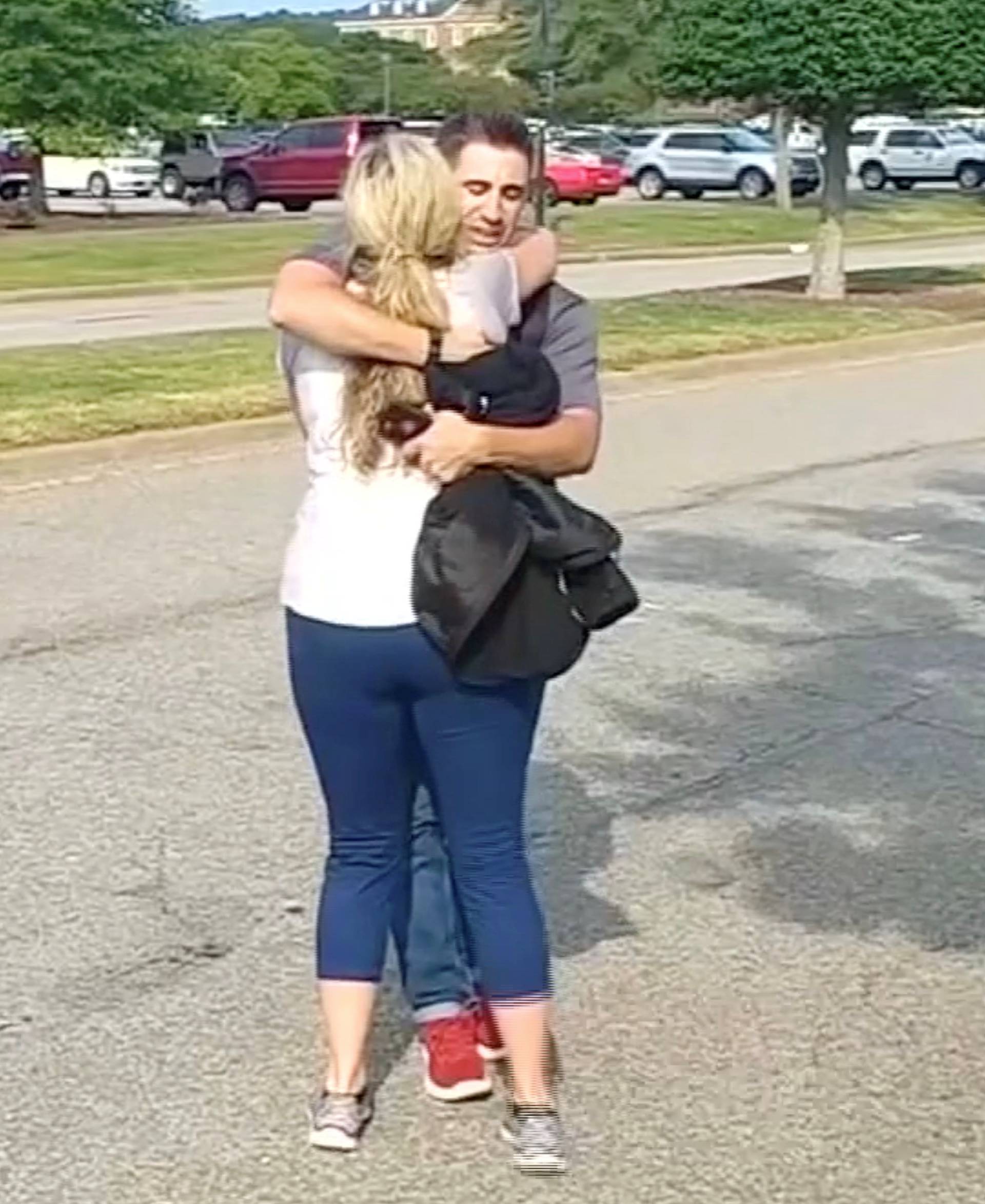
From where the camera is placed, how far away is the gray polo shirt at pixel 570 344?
12.7 feet

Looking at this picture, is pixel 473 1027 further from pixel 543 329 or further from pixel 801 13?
pixel 801 13

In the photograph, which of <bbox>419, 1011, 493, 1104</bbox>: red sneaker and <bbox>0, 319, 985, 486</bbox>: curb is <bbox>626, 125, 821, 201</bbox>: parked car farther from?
<bbox>419, 1011, 493, 1104</bbox>: red sneaker

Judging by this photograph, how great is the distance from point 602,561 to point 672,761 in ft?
9.64

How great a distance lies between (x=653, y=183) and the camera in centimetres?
5706

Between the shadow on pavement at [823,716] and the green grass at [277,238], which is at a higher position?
the shadow on pavement at [823,716]

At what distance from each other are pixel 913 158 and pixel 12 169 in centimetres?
2555

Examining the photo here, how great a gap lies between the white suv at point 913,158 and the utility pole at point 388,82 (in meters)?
29.6

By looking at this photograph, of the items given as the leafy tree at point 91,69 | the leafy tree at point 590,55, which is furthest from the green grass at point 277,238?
the leafy tree at point 590,55

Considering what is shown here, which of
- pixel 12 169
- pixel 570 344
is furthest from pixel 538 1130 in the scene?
pixel 12 169

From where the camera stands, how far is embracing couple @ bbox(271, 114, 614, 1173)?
368cm

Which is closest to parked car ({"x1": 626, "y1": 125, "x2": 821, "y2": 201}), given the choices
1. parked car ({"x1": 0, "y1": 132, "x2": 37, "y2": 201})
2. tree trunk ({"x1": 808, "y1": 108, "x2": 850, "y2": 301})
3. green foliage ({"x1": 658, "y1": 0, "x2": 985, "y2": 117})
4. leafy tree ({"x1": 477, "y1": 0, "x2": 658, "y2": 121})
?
leafy tree ({"x1": 477, "y1": 0, "x2": 658, "y2": 121})

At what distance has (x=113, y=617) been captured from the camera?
8.54m

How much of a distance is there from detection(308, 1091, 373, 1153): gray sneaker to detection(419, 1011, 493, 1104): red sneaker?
0.59ft

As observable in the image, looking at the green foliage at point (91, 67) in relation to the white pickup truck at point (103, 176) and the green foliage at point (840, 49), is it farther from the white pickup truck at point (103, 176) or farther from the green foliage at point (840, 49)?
the green foliage at point (840, 49)
